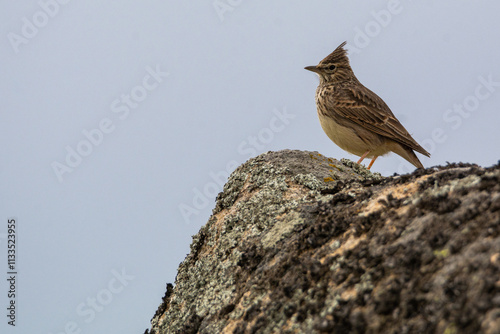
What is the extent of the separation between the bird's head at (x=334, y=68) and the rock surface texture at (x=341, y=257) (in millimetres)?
5444

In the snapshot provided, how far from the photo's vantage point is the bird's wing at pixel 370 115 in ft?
29.3

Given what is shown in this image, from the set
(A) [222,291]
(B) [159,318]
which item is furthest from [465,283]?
(B) [159,318]

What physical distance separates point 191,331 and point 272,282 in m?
0.91

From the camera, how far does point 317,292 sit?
9.32 feet

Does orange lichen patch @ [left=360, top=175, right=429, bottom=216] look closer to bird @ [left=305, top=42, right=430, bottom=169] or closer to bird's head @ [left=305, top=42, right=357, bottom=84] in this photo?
bird @ [left=305, top=42, right=430, bottom=169]

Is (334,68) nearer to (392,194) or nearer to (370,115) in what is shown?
(370,115)

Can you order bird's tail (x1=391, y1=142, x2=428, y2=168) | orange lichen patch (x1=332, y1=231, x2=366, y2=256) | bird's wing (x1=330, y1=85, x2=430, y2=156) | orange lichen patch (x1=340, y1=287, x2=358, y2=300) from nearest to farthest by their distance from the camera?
1. orange lichen patch (x1=340, y1=287, x2=358, y2=300)
2. orange lichen patch (x1=332, y1=231, x2=366, y2=256)
3. bird's wing (x1=330, y1=85, x2=430, y2=156)
4. bird's tail (x1=391, y1=142, x2=428, y2=168)

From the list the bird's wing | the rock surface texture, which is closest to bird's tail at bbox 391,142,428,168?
the bird's wing

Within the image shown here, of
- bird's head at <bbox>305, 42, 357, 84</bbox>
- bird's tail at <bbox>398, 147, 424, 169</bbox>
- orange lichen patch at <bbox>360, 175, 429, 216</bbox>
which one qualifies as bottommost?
orange lichen patch at <bbox>360, 175, 429, 216</bbox>

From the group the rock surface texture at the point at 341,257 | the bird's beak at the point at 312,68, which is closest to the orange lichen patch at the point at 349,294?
the rock surface texture at the point at 341,257

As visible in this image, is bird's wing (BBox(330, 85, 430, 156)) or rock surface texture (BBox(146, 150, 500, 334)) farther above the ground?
bird's wing (BBox(330, 85, 430, 156))

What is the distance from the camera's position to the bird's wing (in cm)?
894

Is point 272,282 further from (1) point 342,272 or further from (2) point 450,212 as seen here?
(2) point 450,212

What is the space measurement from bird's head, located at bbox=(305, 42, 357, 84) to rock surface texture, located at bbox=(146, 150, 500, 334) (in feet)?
17.9
